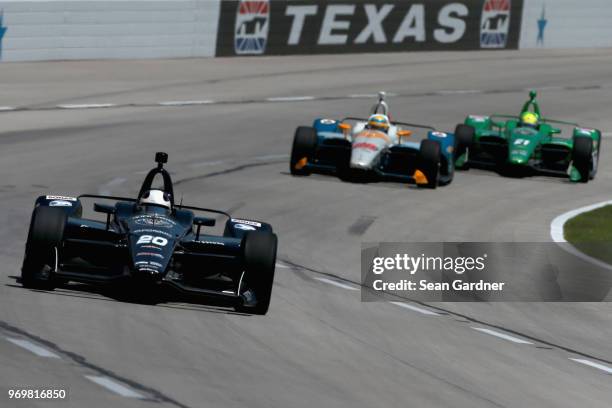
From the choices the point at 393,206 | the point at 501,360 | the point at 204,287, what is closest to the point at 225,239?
the point at 204,287

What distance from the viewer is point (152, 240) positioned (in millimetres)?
13188

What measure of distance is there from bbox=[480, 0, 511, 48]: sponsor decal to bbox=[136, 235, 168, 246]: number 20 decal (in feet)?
112

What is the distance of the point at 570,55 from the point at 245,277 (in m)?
36.9

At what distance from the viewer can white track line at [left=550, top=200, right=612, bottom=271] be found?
61.0ft

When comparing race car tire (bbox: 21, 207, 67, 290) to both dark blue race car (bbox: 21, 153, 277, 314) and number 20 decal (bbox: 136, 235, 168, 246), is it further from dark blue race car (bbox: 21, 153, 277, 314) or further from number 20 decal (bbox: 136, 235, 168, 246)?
number 20 decal (bbox: 136, 235, 168, 246)

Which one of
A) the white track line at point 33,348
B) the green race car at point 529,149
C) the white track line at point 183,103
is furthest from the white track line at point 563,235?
the white track line at point 183,103

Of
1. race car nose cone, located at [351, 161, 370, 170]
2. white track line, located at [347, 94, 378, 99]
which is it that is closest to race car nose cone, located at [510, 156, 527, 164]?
race car nose cone, located at [351, 161, 370, 170]

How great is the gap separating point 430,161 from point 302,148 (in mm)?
2377

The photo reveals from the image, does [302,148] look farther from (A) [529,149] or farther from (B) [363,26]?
(B) [363,26]

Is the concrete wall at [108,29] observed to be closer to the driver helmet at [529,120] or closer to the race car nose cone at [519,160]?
the driver helmet at [529,120]

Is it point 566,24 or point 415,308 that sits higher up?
point 566,24

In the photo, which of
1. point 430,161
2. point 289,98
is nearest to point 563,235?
point 430,161

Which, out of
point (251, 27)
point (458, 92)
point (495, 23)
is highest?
point (495, 23)

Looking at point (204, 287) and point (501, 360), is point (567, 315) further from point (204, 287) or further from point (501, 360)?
point (204, 287)
